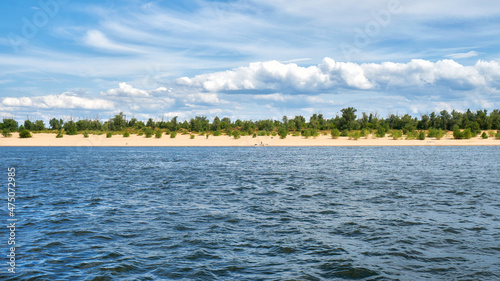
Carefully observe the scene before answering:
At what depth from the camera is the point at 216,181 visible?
3538cm

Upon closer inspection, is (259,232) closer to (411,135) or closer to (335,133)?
(335,133)

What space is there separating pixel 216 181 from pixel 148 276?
2339 cm

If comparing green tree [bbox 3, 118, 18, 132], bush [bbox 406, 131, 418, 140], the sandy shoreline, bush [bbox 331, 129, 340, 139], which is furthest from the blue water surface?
green tree [bbox 3, 118, 18, 132]

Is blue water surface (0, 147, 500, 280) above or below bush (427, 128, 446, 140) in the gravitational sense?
below

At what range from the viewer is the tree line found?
140 m

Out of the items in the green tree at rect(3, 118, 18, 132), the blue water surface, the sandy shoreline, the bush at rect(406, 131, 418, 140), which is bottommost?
the blue water surface

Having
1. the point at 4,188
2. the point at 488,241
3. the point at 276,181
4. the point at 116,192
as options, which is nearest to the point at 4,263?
the point at 116,192

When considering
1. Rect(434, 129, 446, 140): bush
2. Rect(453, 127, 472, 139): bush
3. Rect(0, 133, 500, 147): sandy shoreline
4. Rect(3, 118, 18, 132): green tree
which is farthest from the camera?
Rect(3, 118, 18, 132): green tree

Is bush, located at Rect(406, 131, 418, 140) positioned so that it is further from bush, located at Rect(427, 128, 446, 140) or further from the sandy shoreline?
bush, located at Rect(427, 128, 446, 140)

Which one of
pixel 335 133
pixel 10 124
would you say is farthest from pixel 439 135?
pixel 10 124

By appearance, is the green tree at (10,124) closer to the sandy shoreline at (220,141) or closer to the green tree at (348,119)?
the sandy shoreline at (220,141)

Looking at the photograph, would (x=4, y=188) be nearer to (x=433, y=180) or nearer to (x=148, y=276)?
(x=148, y=276)

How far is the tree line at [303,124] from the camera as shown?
459 feet

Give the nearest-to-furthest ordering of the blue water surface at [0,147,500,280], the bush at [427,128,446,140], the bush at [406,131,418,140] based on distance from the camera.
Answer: the blue water surface at [0,147,500,280], the bush at [427,128,446,140], the bush at [406,131,418,140]
